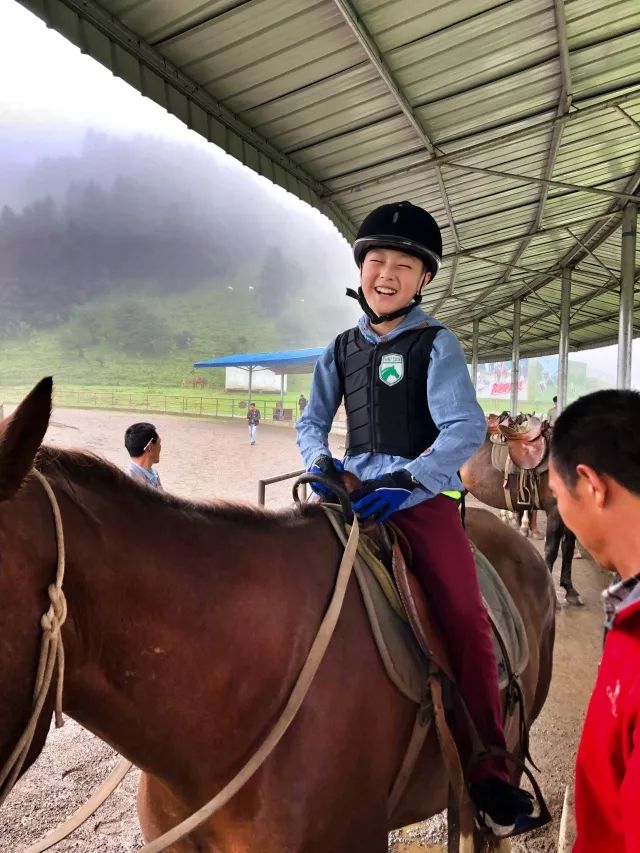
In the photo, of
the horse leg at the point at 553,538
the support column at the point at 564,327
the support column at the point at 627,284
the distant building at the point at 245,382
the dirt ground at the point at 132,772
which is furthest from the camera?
the distant building at the point at 245,382

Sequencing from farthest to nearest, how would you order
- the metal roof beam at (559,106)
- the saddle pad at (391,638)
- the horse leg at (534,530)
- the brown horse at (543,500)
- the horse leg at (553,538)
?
the horse leg at (534,530), the horse leg at (553,538), the brown horse at (543,500), the metal roof beam at (559,106), the saddle pad at (391,638)

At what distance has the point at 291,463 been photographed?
14672mm

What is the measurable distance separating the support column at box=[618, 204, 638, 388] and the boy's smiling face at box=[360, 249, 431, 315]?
6.97 meters

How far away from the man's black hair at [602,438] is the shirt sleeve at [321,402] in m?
0.95

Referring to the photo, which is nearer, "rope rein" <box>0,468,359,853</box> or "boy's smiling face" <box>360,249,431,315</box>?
"rope rein" <box>0,468,359,853</box>

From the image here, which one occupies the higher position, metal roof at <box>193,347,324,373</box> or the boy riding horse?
metal roof at <box>193,347,324,373</box>

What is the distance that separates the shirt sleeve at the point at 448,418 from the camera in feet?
4.75

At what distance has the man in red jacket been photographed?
838 mm

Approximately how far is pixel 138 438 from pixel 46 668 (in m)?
2.91

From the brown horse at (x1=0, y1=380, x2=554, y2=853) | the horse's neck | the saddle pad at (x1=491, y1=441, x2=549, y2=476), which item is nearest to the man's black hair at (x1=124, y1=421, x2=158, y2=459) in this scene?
the brown horse at (x1=0, y1=380, x2=554, y2=853)

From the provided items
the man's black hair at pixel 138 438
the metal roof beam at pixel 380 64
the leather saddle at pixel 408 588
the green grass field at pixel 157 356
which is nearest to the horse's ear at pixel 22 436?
the leather saddle at pixel 408 588

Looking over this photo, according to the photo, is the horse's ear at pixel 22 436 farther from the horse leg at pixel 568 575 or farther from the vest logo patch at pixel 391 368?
the horse leg at pixel 568 575

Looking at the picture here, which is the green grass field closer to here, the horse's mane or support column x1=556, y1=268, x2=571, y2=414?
the horse's mane

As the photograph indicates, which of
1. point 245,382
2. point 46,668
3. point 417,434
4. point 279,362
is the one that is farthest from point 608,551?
point 245,382
